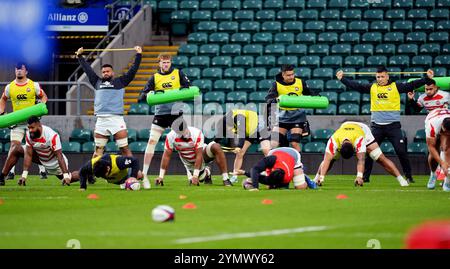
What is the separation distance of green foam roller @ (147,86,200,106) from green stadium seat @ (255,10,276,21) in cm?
1270

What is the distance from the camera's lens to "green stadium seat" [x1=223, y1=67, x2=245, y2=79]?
2827cm

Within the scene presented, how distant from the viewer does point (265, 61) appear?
2859 centimetres

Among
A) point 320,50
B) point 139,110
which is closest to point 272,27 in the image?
point 320,50

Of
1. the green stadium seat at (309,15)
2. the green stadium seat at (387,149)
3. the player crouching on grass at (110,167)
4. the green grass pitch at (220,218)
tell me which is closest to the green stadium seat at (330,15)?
the green stadium seat at (309,15)

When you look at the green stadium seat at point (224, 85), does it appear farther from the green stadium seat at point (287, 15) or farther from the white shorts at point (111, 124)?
the white shorts at point (111, 124)

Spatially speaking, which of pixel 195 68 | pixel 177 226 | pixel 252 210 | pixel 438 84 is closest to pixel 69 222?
pixel 177 226

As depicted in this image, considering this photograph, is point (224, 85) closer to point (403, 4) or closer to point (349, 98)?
point (349, 98)

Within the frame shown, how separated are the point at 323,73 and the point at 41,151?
439 inches

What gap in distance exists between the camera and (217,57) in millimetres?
29125

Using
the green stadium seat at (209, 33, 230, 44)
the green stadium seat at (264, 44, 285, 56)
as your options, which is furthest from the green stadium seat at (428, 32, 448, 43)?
the green stadium seat at (209, 33, 230, 44)

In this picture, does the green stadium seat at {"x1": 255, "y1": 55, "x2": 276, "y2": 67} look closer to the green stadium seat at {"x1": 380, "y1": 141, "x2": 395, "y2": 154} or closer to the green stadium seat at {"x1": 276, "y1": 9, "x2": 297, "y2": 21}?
the green stadium seat at {"x1": 276, "y1": 9, "x2": 297, "y2": 21}

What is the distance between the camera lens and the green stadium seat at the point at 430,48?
2850 cm

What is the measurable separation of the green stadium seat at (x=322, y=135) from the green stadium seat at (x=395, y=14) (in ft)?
18.4
